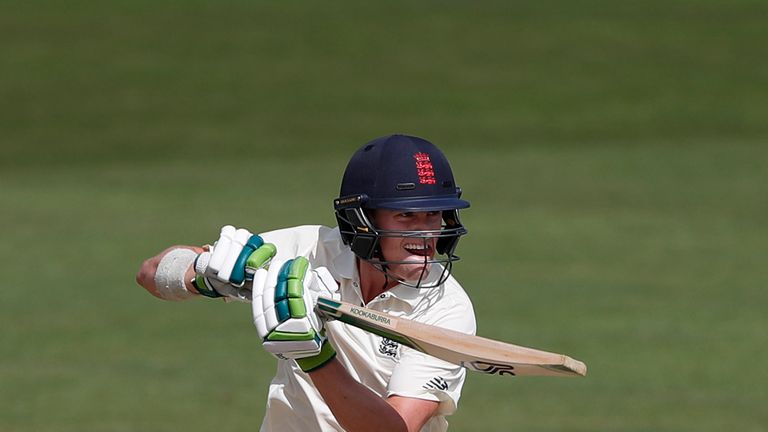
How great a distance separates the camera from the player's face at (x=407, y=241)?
4.14 metres

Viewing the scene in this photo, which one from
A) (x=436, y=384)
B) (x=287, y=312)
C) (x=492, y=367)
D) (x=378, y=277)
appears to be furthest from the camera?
(x=378, y=277)

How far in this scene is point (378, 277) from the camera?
439 cm

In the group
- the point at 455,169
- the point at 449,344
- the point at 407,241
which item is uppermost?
the point at 455,169

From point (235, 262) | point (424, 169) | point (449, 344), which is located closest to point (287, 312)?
point (235, 262)

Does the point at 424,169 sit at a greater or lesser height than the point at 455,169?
lesser

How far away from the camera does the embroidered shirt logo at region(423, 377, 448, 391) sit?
4.04 meters

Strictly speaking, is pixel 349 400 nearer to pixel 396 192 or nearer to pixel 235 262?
pixel 235 262

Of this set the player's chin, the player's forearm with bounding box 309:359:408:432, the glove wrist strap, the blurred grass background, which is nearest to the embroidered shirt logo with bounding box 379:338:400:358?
the player's chin

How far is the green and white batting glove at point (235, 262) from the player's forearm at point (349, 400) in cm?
33

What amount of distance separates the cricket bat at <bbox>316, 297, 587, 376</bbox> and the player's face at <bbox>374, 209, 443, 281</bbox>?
0.51 metres

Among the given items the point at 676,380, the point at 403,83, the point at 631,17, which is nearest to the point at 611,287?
the point at 676,380

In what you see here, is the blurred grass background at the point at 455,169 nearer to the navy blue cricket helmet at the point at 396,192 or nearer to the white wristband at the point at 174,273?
the white wristband at the point at 174,273

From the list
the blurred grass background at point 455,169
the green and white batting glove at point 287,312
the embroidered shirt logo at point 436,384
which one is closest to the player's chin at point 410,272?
the embroidered shirt logo at point 436,384

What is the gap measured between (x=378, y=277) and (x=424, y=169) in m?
0.45
